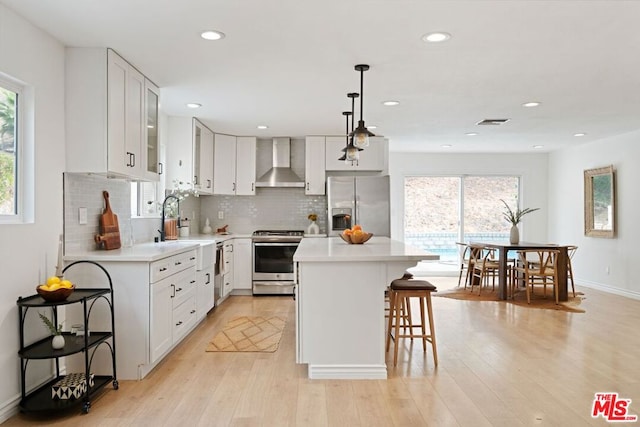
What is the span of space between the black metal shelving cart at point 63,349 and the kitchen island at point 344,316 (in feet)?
4.26

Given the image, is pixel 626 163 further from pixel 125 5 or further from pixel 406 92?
pixel 125 5

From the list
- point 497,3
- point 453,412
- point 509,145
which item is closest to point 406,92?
point 497,3

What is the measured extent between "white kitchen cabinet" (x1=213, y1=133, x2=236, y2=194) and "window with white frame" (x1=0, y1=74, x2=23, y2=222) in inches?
156

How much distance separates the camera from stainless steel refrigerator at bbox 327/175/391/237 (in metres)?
6.70

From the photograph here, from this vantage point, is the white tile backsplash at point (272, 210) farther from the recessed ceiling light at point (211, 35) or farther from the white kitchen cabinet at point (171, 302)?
the recessed ceiling light at point (211, 35)

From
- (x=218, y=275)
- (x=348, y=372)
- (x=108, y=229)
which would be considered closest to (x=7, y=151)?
(x=108, y=229)

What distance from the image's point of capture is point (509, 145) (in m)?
8.04

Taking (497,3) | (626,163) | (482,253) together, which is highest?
(497,3)

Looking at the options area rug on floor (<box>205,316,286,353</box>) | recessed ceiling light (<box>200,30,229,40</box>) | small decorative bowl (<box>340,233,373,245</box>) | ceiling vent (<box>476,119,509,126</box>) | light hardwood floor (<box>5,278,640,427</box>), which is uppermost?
recessed ceiling light (<box>200,30,229,40</box>)

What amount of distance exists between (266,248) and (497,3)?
4737 mm

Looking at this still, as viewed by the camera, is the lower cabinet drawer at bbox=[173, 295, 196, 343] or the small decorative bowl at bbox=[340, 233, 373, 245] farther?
the small decorative bowl at bbox=[340, 233, 373, 245]

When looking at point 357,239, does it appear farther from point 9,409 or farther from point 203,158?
point 203,158

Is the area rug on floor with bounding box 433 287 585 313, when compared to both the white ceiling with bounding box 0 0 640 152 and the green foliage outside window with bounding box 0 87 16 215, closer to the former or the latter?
the white ceiling with bounding box 0 0 640 152

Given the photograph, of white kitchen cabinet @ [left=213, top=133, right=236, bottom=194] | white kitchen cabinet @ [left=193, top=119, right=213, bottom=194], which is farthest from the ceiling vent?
white kitchen cabinet @ [left=193, top=119, right=213, bottom=194]
